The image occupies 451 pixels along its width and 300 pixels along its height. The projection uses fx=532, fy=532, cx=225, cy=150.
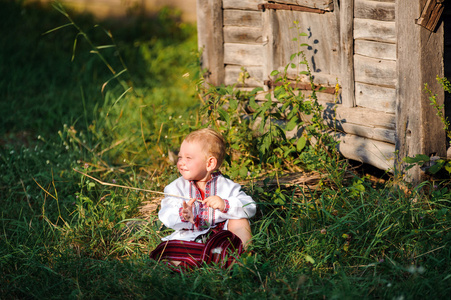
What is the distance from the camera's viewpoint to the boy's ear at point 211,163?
3452 mm

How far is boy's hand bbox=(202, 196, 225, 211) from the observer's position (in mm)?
3330

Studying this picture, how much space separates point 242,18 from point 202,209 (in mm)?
2757

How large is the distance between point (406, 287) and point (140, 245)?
1812 mm

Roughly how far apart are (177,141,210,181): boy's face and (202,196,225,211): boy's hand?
0.20 metres

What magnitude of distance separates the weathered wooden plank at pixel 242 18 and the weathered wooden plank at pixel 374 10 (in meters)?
1.37

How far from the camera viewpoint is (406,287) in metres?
2.80

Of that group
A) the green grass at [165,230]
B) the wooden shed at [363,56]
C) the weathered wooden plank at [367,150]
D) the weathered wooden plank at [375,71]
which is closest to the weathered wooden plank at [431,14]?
the wooden shed at [363,56]

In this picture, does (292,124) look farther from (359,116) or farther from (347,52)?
(347,52)

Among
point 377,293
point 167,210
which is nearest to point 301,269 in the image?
point 377,293

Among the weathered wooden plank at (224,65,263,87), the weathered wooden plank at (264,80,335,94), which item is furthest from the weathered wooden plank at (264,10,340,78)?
the weathered wooden plank at (224,65,263,87)

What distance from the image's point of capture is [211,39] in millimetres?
5809

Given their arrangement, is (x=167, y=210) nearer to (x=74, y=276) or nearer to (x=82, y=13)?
(x=74, y=276)

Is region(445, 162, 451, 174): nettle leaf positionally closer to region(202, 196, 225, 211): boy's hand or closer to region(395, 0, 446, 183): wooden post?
region(395, 0, 446, 183): wooden post

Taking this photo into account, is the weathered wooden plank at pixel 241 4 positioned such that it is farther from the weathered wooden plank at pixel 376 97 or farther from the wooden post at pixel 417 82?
the wooden post at pixel 417 82
